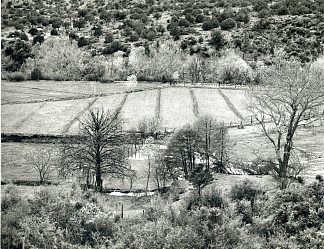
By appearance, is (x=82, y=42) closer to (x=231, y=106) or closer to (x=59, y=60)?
(x=59, y=60)

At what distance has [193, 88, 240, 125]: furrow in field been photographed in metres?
56.5

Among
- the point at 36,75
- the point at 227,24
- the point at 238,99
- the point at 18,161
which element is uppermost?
the point at 227,24

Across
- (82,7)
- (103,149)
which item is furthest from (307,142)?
(82,7)

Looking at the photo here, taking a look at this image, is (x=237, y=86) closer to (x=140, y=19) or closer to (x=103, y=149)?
(x=103, y=149)

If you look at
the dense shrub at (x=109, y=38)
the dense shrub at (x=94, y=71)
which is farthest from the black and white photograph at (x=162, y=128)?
the dense shrub at (x=109, y=38)

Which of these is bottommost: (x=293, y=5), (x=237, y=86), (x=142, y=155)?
(x=142, y=155)

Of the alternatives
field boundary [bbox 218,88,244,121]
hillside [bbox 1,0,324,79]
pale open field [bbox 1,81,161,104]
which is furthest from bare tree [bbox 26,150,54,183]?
hillside [bbox 1,0,324,79]

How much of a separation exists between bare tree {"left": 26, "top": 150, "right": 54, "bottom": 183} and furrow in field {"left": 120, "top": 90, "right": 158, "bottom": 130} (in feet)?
33.3

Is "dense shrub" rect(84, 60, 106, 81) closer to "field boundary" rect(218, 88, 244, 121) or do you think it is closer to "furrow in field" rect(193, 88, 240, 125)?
"furrow in field" rect(193, 88, 240, 125)

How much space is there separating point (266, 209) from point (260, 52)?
7385 centimetres

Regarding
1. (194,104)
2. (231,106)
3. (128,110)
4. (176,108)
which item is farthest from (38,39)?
(231,106)

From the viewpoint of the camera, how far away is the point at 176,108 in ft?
197

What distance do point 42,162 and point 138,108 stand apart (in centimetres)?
1935

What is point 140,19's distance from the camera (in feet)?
396
